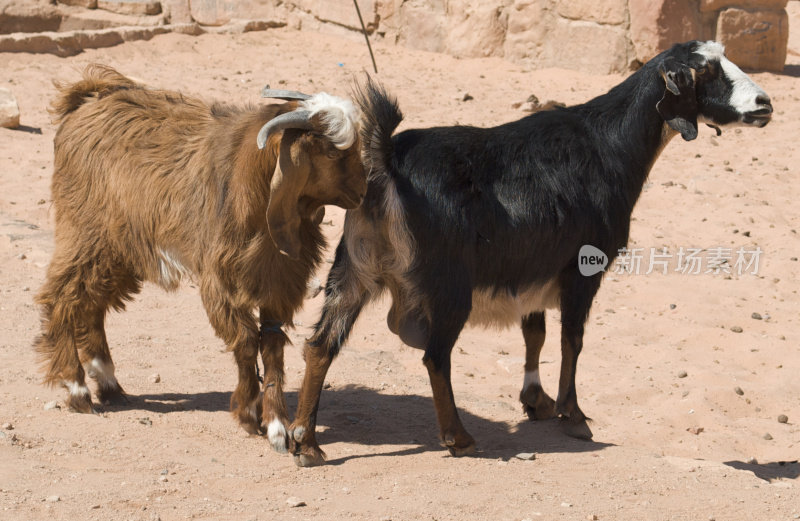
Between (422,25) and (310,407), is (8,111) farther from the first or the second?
(310,407)

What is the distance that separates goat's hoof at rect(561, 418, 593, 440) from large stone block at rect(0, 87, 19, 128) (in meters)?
7.55

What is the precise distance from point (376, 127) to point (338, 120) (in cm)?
37

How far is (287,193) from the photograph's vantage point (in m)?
4.72

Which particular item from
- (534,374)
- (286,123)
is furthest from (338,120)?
(534,374)

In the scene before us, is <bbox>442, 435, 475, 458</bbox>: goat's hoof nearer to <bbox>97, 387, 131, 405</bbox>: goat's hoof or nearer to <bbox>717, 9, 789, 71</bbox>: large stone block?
<bbox>97, 387, 131, 405</bbox>: goat's hoof

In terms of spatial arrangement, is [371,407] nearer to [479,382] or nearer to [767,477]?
[479,382]

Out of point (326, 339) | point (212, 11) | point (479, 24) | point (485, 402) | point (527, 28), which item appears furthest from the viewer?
point (212, 11)

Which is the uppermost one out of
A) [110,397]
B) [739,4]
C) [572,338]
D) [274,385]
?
[739,4]

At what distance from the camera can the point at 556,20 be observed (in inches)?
520

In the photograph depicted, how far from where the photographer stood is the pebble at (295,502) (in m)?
4.35

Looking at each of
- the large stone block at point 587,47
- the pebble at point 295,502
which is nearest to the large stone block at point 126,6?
the large stone block at point 587,47

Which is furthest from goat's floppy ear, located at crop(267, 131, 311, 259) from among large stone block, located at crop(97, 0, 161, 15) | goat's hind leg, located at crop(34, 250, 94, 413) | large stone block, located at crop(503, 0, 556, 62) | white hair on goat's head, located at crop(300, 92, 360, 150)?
large stone block, located at crop(97, 0, 161, 15)

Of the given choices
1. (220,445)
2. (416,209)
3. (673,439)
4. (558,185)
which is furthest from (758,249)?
(220,445)

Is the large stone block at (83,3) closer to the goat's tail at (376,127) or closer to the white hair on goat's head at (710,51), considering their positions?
the goat's tail at (376,127)
